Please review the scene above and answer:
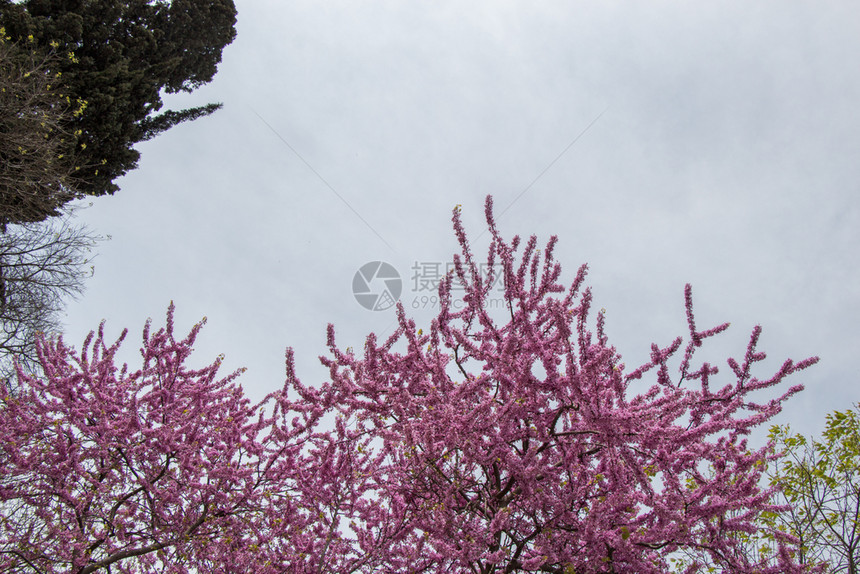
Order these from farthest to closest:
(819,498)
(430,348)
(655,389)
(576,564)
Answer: (819,498)
(430,348)
(655,389)
(576,564)

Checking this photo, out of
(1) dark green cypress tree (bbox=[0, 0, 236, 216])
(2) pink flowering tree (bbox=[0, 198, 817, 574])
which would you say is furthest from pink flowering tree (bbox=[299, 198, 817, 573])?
(1) dark green cypress tree (bbox=[0, 0, 236, 216])

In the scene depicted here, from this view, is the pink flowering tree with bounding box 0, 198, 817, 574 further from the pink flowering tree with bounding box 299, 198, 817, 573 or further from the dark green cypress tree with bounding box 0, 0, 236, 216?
the dark green cypress tree with bounding box 0, 0, 236, 216

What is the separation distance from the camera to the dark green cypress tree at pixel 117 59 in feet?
40.5

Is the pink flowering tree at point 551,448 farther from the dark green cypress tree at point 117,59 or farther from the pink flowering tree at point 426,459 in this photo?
the dark green cypress tree at point 117,59

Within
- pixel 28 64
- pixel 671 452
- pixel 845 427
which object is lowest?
pixel 671 452

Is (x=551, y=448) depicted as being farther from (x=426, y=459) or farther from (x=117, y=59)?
(x=117, y=59)

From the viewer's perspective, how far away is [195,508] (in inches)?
272

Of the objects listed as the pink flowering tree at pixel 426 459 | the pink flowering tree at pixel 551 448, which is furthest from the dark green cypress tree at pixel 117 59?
the pink flowering tree at pixel 551 448

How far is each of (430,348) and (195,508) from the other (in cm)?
432

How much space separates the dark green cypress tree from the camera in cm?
1234

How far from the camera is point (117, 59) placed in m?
14.0

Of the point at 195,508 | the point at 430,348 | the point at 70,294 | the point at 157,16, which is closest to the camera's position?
the point at 430,348

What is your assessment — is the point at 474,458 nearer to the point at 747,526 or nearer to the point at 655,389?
the point at 655,389

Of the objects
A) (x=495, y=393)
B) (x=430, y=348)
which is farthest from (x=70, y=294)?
(x=495, y=393)
